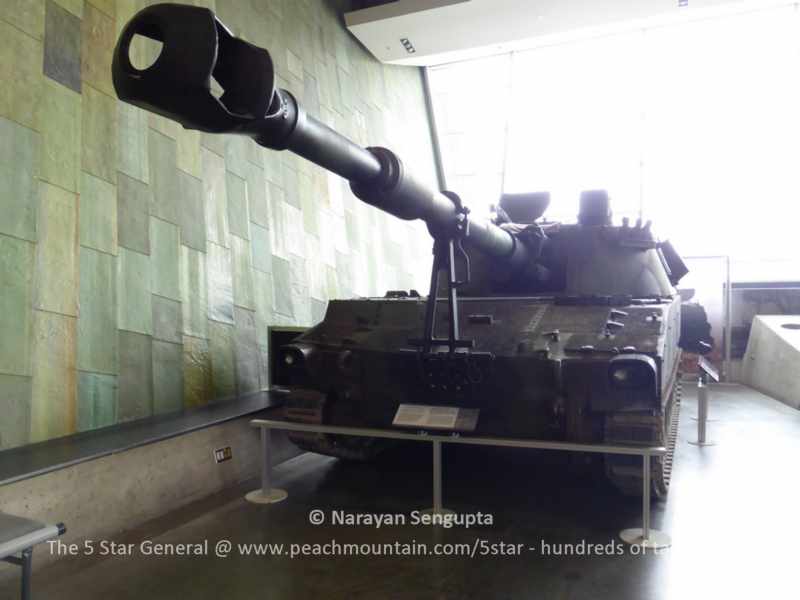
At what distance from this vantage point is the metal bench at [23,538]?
7.39 ft

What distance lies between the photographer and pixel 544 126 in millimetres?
11586

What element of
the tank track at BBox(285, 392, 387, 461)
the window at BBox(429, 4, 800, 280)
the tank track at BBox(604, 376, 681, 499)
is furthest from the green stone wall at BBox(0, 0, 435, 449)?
the window at BBox(429, 4, 800, 280)

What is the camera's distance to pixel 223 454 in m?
4.53

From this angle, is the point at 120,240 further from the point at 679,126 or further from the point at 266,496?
the point at 679,126

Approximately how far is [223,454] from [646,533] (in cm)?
267

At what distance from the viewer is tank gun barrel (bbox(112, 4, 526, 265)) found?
1.81m

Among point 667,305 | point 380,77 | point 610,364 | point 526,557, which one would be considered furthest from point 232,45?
point 380,77

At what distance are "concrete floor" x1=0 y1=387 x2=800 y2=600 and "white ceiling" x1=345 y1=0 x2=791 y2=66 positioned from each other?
20.9 feet

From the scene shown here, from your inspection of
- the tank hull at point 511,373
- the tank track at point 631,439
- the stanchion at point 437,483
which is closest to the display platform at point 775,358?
the tank hull at point 511,373

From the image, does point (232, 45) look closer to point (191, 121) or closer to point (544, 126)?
point (191, 121)

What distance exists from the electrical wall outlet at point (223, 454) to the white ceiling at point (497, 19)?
6847 millimetres

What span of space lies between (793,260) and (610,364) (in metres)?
8.90

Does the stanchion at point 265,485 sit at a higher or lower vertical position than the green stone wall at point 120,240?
lower

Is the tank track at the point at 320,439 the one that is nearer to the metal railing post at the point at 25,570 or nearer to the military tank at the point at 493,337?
the military tank at the point at 493,337
